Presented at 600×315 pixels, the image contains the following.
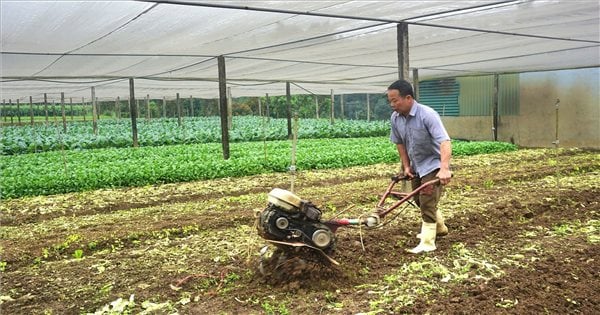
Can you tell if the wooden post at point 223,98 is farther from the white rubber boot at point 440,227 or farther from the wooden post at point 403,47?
the white rubber boot at point 440,227

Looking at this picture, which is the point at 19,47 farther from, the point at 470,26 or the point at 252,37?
the point at 470,26

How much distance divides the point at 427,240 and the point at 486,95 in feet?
50.9

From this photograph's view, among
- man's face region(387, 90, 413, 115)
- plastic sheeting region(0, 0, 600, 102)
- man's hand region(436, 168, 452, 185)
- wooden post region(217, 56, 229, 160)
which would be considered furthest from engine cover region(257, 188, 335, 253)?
wooden post region(217, 56, 229, 160)

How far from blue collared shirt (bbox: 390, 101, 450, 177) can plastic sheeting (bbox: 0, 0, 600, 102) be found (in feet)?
6.92

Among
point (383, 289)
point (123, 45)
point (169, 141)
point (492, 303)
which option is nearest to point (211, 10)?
point (123, 45)

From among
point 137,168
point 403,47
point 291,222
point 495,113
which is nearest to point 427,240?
point 291,222

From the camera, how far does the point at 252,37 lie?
8.50 meters

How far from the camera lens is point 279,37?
8531 millimetres

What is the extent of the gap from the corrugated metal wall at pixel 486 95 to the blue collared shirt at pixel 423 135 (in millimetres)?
14531

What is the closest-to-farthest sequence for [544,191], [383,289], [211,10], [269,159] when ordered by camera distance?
[383,289] < [211,10] < [544,191] < [269,159]

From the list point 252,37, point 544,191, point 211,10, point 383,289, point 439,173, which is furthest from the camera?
point 252,37

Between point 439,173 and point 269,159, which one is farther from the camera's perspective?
point 269,159

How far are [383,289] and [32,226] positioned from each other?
521 cm

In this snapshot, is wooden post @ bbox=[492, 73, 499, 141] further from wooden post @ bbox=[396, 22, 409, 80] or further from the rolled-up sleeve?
the rolled-up sleeve
